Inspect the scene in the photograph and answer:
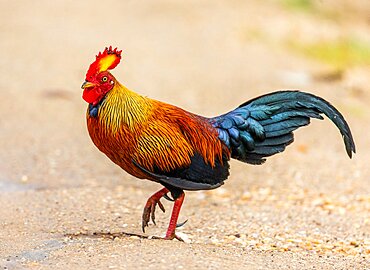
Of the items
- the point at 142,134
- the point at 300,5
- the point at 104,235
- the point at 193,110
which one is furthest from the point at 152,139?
the point at 300,5

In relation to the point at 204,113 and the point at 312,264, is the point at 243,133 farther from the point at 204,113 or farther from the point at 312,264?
the point at 204,113

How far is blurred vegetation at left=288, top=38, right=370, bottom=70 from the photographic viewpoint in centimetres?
1712

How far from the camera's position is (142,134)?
6285 mm

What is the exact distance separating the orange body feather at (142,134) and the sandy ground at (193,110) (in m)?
0.66

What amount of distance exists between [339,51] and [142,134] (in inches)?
486

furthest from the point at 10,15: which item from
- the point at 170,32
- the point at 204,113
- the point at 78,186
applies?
the point at 78,186

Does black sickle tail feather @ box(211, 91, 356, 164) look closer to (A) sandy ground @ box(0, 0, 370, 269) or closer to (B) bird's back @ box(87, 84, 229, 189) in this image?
(B) bird's back @ box(87, 84, 229, 189)

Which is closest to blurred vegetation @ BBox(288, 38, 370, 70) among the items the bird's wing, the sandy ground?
the sandy ground

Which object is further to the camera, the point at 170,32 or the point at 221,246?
the point at 170,32

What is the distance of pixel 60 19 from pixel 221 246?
13.3 m

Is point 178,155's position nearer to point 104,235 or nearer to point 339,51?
point 104,235

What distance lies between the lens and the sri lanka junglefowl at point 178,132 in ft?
20.5

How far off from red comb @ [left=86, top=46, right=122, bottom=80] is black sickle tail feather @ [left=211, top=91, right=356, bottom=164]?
3.47 ft

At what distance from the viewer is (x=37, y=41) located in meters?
17.0
